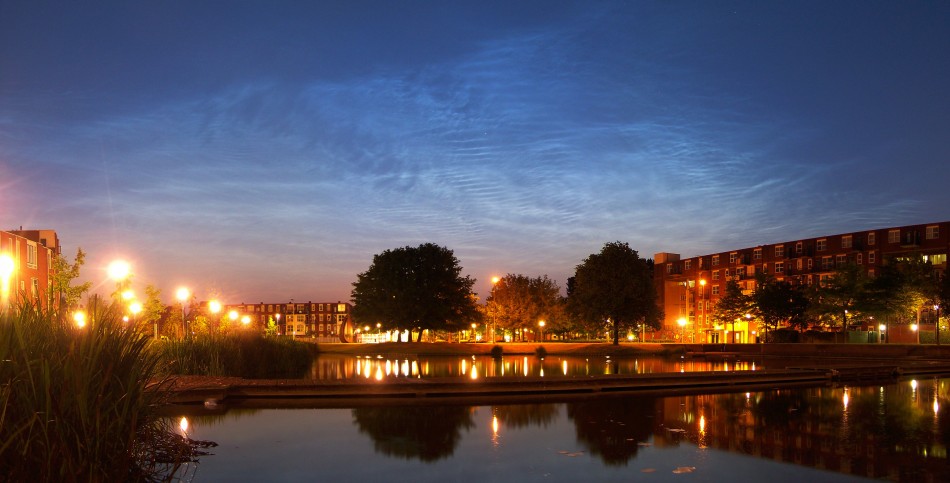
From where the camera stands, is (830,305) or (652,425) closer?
(652,425)

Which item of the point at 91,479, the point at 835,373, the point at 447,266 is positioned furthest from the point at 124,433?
the point at 447,266

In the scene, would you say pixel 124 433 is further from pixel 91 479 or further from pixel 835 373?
pixel 835 373

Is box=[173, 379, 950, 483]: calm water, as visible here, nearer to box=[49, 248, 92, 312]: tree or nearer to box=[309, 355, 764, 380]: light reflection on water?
box=[309, 355, 764, 380]: light reflection on water

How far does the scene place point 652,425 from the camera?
15.1m

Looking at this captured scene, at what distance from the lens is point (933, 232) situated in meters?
84.3

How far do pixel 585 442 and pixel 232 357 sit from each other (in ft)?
56.3

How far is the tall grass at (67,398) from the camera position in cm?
694

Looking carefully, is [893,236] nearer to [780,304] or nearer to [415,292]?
[780,304]

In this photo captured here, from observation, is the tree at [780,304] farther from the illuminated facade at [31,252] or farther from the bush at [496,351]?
the illuminated facade at [31,252]

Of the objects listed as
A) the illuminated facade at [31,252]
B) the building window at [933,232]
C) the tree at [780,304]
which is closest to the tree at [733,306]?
the tree at [780,304]

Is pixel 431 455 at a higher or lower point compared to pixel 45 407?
lower

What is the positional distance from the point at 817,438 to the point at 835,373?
56.0ft

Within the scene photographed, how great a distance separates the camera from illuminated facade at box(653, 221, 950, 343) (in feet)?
280

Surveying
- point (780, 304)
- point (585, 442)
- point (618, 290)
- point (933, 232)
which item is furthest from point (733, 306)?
point (585, 442)
